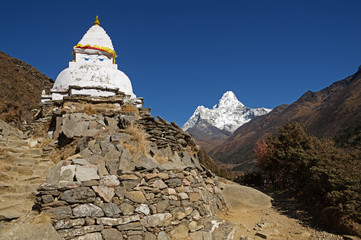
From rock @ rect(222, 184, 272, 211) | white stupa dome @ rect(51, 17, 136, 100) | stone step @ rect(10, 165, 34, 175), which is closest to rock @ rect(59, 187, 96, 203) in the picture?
stone step @ rect(10, 165, 34, 175)

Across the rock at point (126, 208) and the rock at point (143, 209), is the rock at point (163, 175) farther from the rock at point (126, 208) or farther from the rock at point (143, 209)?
the rock at point (126, 208)

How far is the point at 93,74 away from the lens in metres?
12.1

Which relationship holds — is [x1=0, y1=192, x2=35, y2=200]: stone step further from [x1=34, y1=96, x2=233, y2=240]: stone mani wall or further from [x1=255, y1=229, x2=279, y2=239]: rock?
[x1=255, y1=229, x2=279, y2=239]: rock

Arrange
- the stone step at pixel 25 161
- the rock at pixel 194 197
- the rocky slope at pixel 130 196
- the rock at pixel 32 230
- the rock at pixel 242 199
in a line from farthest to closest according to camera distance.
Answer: the rock at pixel 242 199
the stone step at pixel 25 161
the rock at pixel 194 197
the rocky slope at pixel 130 196
the rock at pixel 32 230

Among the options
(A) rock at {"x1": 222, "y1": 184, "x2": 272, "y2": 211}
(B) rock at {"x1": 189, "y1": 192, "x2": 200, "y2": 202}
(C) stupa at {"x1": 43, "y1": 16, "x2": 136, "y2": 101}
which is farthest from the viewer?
(C) stupa at {"x1": 43, "y1": 16, "x2": 136, "y2": 101}

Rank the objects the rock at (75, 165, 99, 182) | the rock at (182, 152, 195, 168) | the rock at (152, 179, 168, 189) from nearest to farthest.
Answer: the rock at (75, 165, 99, 182) → the rock at (152, 179, 168, 189) → the rock at (182, 152, 195, 168)

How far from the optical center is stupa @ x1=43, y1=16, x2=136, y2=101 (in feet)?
37.6

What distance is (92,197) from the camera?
154 inches

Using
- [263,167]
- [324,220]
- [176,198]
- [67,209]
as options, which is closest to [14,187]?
[67,209]

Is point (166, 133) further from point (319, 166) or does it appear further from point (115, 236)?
point (319, 166)

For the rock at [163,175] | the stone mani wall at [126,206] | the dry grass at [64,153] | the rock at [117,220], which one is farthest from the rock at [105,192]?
the dry grass at [64,153]

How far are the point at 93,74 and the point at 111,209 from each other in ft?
31.5

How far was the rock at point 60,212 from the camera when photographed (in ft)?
11.7

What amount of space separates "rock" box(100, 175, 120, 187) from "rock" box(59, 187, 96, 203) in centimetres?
31
